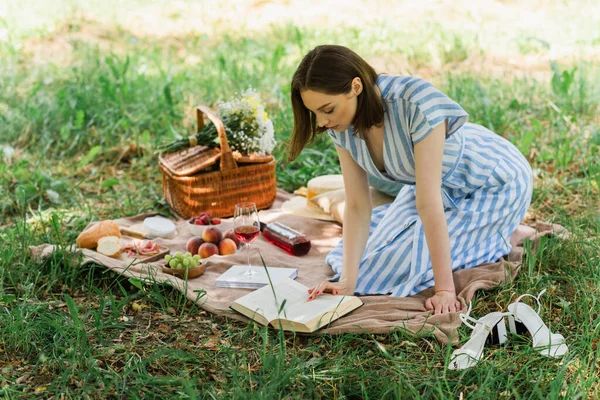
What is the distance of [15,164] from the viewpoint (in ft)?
16.6

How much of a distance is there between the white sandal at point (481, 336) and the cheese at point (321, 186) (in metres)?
1.74

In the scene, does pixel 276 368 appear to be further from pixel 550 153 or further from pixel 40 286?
pixel 550 153

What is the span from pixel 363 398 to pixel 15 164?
3.74 m

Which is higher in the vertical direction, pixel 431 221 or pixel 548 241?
pixel 431 221

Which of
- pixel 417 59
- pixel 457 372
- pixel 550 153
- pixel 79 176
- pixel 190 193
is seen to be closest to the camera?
pixel 457 372

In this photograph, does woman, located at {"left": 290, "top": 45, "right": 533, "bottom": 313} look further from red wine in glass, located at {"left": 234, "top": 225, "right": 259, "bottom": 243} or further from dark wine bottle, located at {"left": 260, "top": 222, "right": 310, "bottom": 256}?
red wine in glass, located at {"left": 234, "top": 225, "right": 259, "bottom": 243}

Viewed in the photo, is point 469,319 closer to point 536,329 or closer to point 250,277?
point 536,329

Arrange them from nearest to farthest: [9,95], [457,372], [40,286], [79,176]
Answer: [457,372] → [40,286] → [79,176] → [9,95]

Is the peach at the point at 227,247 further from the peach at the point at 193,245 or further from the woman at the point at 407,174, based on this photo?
the woman at the point at 407,174

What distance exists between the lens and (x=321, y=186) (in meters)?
4.37

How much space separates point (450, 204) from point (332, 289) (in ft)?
2.59

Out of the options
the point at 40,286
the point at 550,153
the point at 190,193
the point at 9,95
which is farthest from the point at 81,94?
the point at 550,153

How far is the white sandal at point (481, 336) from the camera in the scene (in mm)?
2598

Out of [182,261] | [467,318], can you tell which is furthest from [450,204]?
[182,261]
